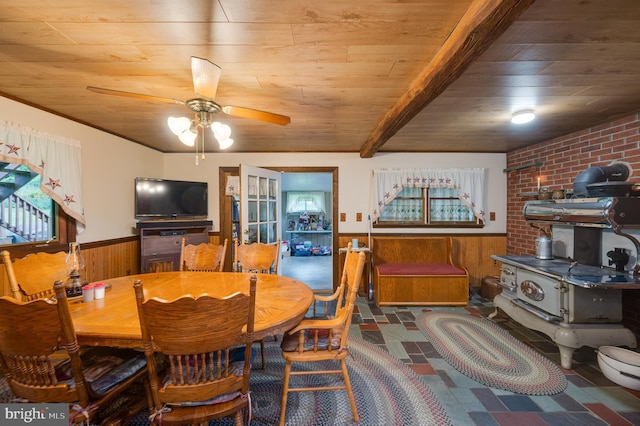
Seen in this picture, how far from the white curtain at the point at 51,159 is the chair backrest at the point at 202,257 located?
1.23 meters

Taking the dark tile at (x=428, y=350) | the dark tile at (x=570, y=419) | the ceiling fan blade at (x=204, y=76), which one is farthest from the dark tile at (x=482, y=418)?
the ceiling fan blade at (x=204, y=76)

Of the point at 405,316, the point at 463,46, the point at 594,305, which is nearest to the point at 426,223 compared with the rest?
the point at 405,316

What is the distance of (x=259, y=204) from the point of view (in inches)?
149

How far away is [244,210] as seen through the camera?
340 cm

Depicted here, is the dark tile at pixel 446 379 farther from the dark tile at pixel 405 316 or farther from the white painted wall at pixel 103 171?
the white painted wall at pixel 103 171

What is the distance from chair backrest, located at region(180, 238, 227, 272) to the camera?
2531mm

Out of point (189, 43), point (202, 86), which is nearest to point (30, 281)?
point (202, 86)

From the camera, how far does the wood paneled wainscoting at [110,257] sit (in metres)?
2.91

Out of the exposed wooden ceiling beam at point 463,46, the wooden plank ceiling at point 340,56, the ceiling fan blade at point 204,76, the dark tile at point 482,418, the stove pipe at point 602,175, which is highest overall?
the wooden plank ceiling at point 340,56

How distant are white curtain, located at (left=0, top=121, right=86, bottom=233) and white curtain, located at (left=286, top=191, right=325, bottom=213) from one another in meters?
5.86

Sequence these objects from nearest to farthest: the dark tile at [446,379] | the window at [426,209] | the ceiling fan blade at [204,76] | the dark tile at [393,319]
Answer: the ceiling fan blade at [204,76] < the dark tile at [446,379] < the dark tile at [393,319] < the window at [426,209]

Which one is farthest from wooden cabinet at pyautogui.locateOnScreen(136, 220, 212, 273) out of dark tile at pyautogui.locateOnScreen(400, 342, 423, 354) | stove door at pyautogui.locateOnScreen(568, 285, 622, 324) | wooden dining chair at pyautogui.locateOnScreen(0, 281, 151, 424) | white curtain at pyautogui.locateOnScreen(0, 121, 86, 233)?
stove door at pyautogui.locateOnScreen(568, 285, 622, 324)

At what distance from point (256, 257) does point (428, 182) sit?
116 inches

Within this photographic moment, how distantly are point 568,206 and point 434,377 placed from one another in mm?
1883
